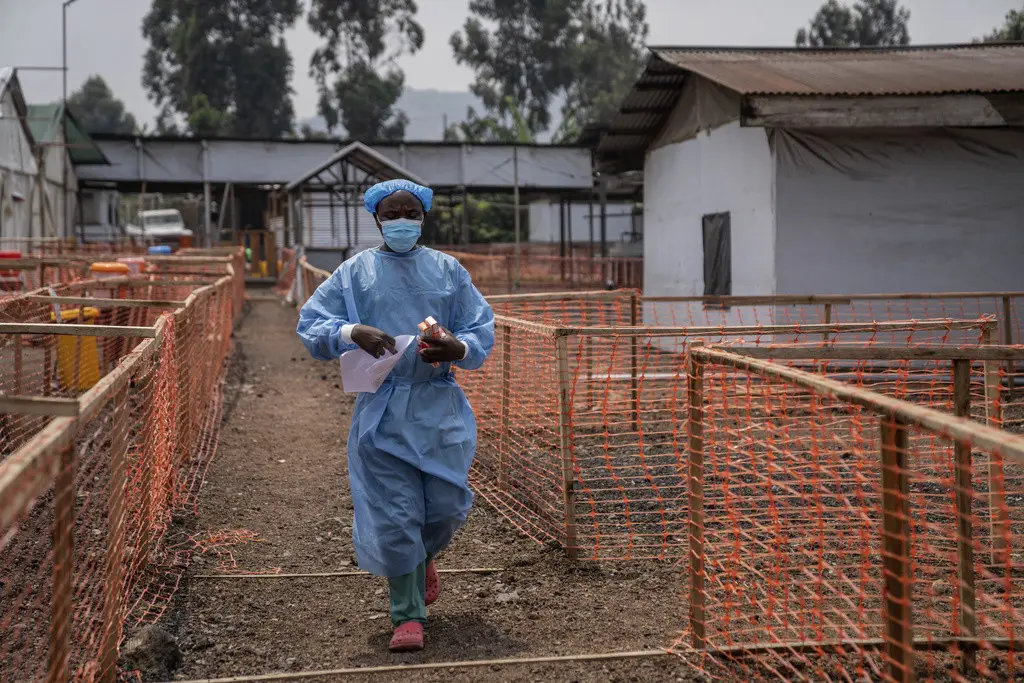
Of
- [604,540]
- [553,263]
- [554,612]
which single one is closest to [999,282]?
[604,540]

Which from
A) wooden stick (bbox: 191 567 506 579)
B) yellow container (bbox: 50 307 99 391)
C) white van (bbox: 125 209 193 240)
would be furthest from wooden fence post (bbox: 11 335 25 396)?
white van (bbox: 125 209 193 240)

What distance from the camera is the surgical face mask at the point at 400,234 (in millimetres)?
4941

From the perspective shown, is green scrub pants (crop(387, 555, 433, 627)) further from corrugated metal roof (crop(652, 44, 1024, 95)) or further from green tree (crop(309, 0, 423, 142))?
green tree (crop(309, 0, 423, 142))

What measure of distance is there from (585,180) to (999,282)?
2722cm

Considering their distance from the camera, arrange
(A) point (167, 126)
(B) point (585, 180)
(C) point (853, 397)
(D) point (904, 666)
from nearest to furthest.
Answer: (D) point (904, 666) < (C) point (853, 397) < (B) point (585, 180) < (A) point (167, 126)

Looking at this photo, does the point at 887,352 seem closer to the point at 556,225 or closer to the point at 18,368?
the point at 18,368

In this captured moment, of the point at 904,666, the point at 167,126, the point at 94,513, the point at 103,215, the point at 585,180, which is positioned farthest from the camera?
the point at 167,126

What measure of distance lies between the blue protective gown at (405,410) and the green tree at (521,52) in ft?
239

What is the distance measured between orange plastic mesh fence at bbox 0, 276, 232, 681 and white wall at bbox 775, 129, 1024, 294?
24.9 feet

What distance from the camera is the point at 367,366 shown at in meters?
4.77

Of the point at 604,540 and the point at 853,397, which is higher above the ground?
the point at 853,397

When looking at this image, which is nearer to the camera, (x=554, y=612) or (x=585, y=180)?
(x=554, y=612)

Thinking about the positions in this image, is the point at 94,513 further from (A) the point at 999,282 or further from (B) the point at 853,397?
(A) the point at 999,282

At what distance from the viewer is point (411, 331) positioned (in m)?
4.93
